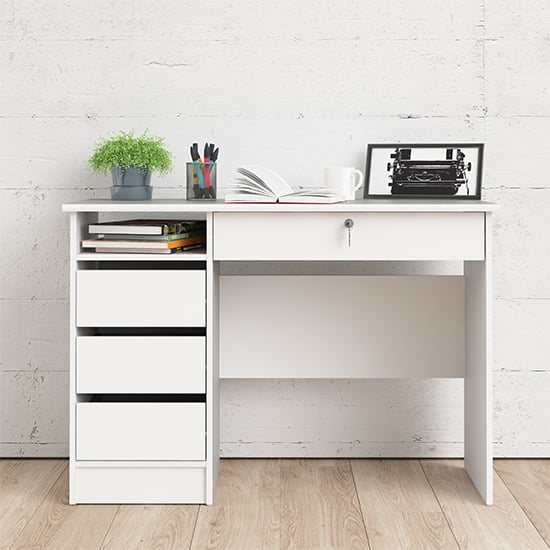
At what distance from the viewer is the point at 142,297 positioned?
8.48 feet

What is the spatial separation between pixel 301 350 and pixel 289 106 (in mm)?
863

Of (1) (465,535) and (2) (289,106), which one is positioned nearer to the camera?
(1) (465,535)

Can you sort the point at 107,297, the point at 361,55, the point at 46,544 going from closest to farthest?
the point at 46,544
the point at 107,297
the point at 361,55

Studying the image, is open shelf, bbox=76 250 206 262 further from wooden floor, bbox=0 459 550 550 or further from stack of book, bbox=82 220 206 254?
wooden floor, bbox=0 459 550 550

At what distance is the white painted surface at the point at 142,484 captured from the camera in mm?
2623

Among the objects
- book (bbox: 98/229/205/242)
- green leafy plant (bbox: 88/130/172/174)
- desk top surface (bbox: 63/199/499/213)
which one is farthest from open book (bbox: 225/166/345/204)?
green leafy plant (bbox: 88/130/172/174)

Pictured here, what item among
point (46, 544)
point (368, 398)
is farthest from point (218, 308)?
point (46, 544)

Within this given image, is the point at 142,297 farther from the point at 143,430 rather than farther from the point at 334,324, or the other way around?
the point at 334,324

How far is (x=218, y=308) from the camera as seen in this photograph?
2.90m

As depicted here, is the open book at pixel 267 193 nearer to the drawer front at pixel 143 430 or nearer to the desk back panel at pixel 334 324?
the desk back panel at pixel 334 324

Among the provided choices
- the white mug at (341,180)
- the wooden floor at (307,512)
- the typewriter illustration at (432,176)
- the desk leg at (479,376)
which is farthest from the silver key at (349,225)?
the wooden floor at (307,512)

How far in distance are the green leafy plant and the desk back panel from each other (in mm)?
449

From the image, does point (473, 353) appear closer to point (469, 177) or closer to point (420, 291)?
point (420, 291)

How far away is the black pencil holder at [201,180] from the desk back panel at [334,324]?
292 millimetres
